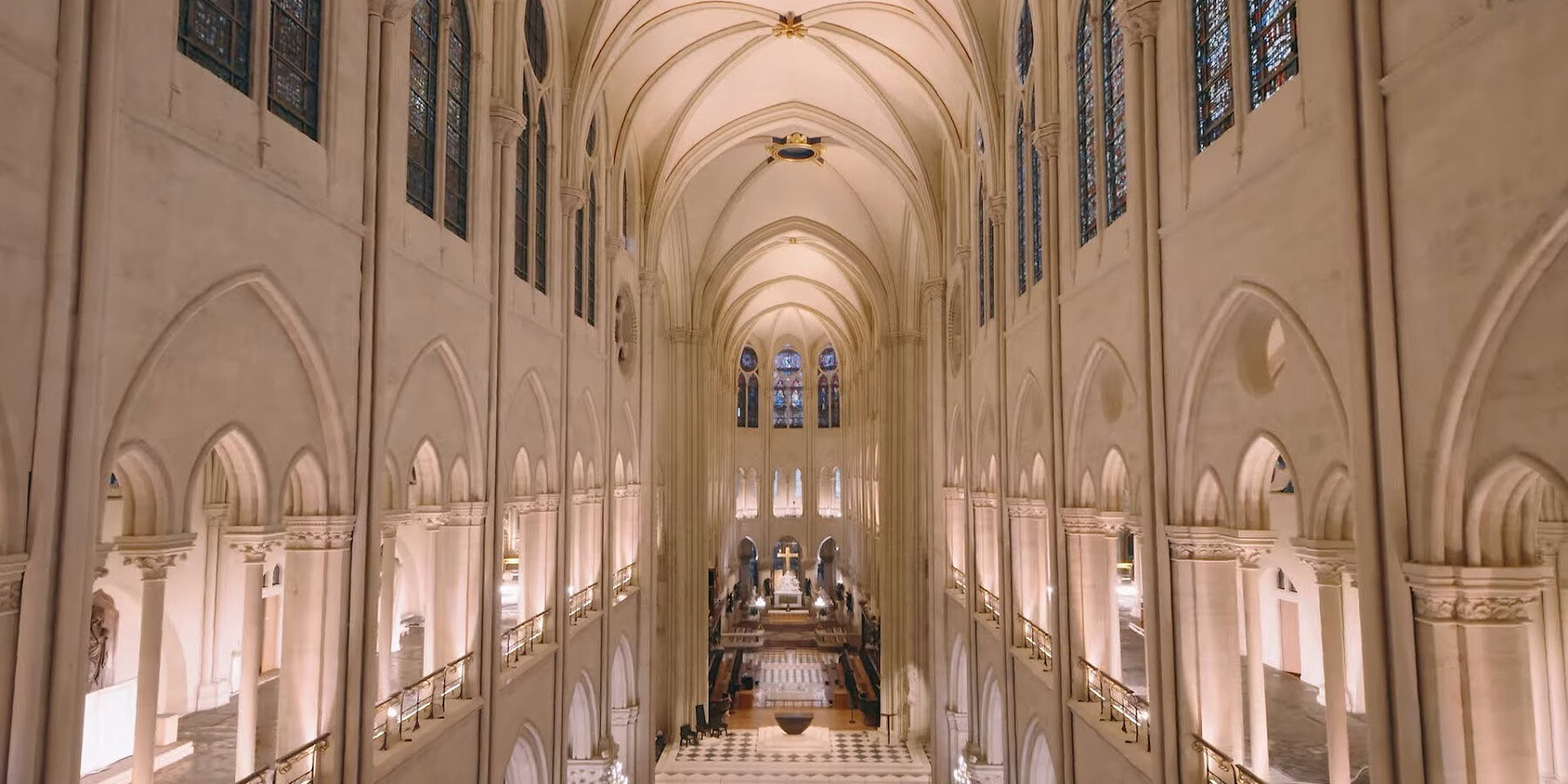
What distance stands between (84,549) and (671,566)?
25551 mm

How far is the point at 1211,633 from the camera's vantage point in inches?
362

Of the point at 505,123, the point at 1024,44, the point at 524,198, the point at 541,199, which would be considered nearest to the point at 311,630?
the point at 505,123

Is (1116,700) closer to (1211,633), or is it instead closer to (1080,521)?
(1080,521)

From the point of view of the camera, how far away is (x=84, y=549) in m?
5.68

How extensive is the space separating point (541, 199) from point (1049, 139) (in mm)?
8424

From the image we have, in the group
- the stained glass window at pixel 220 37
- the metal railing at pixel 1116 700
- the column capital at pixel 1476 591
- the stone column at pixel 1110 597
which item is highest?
the stained glass window at pixel 220 37

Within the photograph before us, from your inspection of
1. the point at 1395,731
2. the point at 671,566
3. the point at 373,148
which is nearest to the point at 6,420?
the point at 373,148

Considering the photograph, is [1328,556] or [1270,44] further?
[1270,44]

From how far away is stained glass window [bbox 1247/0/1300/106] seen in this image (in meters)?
7.53

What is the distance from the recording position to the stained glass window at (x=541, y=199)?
1541 centimetres

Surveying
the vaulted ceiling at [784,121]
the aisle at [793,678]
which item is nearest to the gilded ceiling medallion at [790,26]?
the vaulted ceiling at [784,121]

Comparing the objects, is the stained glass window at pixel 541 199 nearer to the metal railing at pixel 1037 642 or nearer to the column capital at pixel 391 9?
the column capital at pixel 391 9

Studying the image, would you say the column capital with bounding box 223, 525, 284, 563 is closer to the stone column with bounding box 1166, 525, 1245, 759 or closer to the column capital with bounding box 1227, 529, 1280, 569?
the stone column with bounding box 1166, 525, 1245, 759

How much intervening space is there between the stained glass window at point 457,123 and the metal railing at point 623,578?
10426 mm
